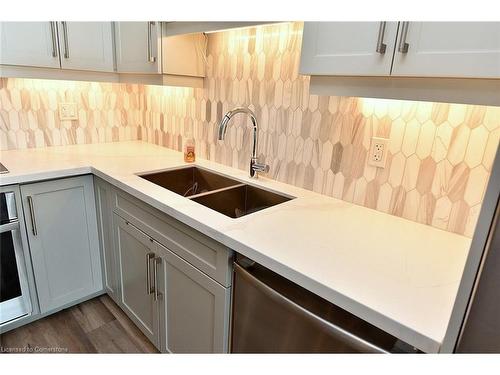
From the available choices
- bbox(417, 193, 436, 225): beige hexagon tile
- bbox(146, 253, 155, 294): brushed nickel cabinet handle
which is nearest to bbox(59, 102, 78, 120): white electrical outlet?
bbox(146, 253, 155, 294): brushed nickel cabinet handle

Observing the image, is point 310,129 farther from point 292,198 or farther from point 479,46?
point 479,46

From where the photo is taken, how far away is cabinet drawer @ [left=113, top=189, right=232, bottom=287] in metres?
1.05

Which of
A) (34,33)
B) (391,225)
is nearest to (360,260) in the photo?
(391,225)

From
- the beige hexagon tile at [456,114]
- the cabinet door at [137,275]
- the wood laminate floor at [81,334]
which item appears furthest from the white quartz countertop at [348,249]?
the wood laminate floor at [81,334]

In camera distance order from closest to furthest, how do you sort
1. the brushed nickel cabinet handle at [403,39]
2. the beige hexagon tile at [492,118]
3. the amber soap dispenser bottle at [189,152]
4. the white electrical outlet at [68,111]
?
the brushed nickel cabinet handle at [403,39] → the beige hexagon tile at [492,118] → the amber soap dispenser bottle at [189,152] → the white electrical outlet at [68,111]

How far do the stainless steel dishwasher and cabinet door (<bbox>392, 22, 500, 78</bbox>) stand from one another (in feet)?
2.09

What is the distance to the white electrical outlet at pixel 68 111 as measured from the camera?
197cm

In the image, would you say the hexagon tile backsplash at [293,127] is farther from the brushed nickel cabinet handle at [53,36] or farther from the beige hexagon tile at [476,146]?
the brushed nickel cabinet handle at [53,36]

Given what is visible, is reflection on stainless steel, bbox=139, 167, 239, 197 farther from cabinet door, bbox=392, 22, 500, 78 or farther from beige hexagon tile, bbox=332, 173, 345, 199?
cabinet door, bbox=392, 22, 500, 78

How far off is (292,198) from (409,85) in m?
0.69

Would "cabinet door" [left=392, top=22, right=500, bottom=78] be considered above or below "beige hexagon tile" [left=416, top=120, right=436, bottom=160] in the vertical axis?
above

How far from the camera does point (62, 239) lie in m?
1.68

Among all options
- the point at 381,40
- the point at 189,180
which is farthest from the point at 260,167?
the point at 381,40

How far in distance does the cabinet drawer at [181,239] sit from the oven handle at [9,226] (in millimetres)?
497
